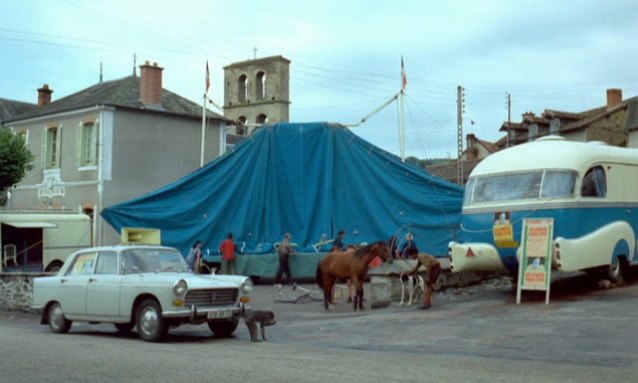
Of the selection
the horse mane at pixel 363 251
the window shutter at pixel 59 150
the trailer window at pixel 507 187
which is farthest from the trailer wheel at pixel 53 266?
the trailer window at pixel 507 187

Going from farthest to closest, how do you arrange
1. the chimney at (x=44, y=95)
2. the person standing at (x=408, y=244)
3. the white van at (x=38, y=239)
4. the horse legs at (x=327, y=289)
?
the chimney at (x=44, y=95) < the white van at (x=38, y=239) < the person standing at (x=408, y=244) < the horse legs at (x=327, y=289)

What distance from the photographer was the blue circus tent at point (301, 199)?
93.7ft

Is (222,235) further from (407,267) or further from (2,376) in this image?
(2,376)

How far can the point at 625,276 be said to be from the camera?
2081 cm

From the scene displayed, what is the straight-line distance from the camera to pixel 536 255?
58.5 ft

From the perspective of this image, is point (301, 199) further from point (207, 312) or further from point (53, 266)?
point (207, 312)

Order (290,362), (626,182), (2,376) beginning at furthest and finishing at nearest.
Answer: (626,182), (290,362), (2,376)

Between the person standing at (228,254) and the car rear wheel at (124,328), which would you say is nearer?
the car rear wheel at (124,328)

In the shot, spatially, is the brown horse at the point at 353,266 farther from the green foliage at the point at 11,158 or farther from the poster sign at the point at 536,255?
the green foliage at the point at 11,158

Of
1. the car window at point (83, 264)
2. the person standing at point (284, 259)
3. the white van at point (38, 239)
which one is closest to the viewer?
the car window at point (83, 264)

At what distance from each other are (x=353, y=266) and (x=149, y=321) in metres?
6.57

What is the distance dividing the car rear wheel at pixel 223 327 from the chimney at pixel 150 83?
2421 centimetres

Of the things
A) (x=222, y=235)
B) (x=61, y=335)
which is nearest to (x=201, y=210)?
(x=222, y=235)

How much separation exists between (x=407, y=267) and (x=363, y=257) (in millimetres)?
2149
